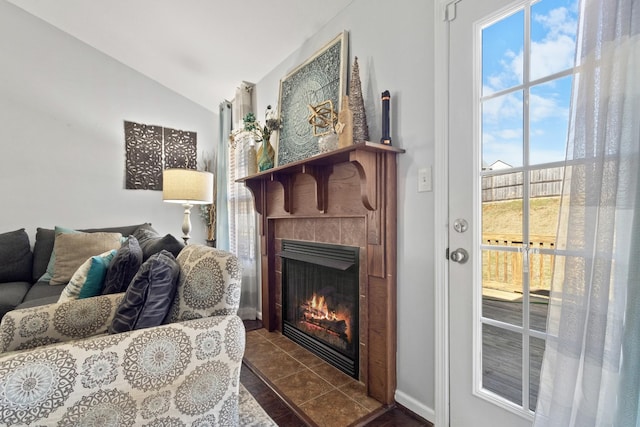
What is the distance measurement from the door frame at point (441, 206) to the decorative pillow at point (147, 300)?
1.23 m

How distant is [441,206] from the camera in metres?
1.43

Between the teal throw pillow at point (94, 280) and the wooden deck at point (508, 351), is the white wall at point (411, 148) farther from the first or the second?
the teal throw pillow at point (94, 280)

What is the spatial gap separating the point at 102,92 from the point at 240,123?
66.3 inches

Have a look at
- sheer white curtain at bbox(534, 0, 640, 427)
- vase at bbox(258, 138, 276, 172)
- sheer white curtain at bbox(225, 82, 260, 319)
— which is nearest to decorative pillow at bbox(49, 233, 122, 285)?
sheer white curtain at bbox(225, 82, 260, 319)

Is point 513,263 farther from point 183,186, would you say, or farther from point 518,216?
point 183,186

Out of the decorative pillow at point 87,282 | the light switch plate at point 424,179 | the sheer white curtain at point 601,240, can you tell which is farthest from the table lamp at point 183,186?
the sheer white curtain at point 601,240

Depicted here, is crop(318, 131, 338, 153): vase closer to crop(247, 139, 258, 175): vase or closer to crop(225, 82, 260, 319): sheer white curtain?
crop(247, 139, 258, 175): vase

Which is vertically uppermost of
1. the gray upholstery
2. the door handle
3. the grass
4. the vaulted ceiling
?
the vaulted ceiling

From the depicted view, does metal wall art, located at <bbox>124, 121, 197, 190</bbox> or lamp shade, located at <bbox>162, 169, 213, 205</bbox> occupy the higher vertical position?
metal wall art, located at <bbox>124, 121, 197, 190</bbox>

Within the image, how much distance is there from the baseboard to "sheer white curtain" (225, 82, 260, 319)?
181cm

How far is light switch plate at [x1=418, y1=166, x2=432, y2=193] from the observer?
58.5 inches

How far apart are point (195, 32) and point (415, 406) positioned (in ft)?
10.6

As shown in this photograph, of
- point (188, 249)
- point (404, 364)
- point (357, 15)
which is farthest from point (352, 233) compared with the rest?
point (357, 15)

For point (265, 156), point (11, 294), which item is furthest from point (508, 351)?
point (11, 294)
